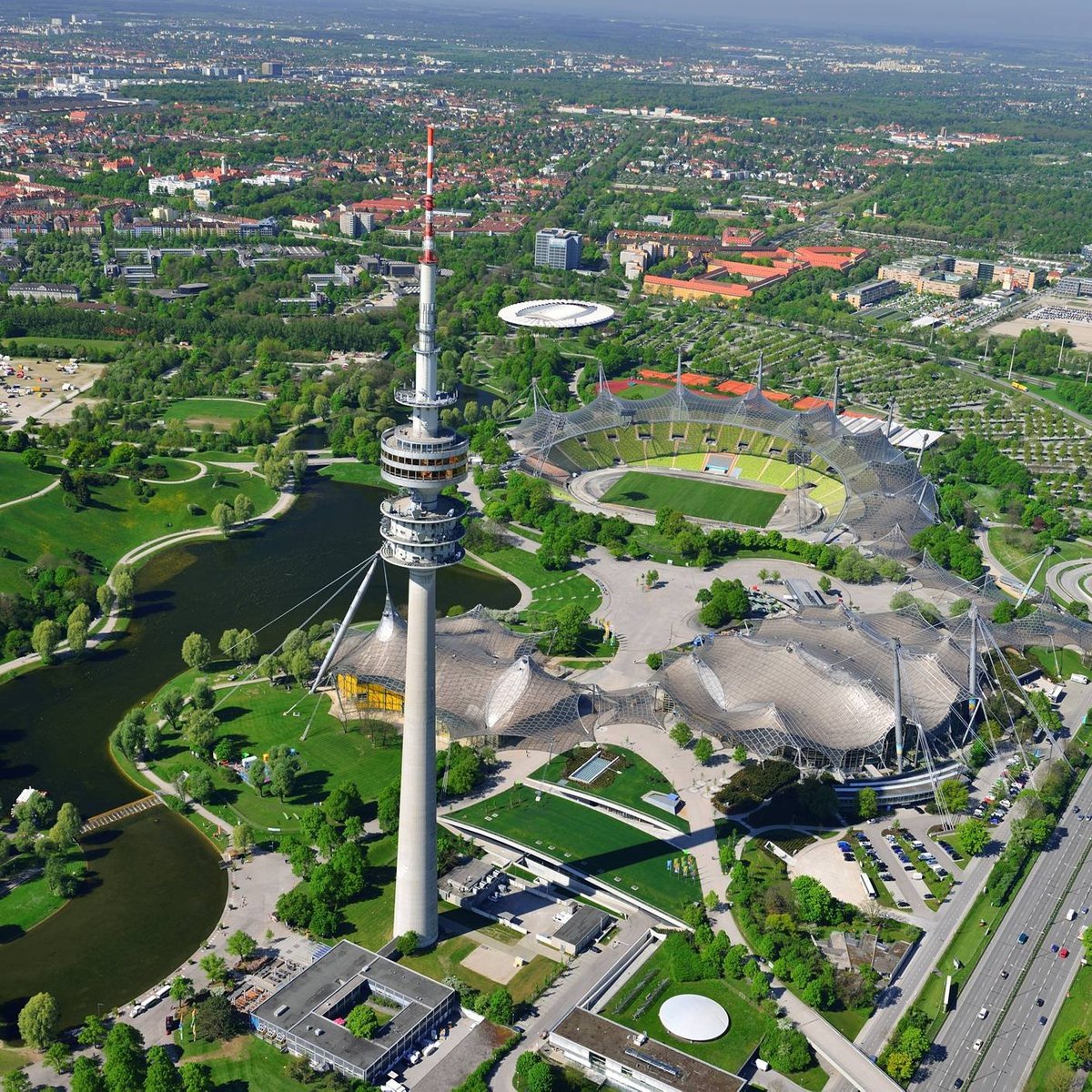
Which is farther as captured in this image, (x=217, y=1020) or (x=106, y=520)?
(x=106, y=520)

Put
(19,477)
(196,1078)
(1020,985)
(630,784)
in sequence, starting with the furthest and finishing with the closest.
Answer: (19,477) → (630,784) → (1020,985) → (196,1078)

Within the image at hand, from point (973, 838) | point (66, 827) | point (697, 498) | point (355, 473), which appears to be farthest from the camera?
point (355, 473)

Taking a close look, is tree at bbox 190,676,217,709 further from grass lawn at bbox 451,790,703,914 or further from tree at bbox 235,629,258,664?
grass lawn at bbox 451,790,703,914

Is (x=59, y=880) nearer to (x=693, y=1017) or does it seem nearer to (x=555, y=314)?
(x=693, y=1017)

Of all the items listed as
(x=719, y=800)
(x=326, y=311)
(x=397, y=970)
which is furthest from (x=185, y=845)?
(x=326, y=311)

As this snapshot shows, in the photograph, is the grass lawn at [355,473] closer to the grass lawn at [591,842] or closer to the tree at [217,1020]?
the grass lawn at [591,842]

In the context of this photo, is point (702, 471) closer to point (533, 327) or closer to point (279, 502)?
point (279, 502)

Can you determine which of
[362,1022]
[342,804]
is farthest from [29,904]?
[362,1022]

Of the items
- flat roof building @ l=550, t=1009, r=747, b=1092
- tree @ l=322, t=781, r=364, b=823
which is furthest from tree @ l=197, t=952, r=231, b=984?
flat roof building @ l=550, t=1009, r=747, b=1092
